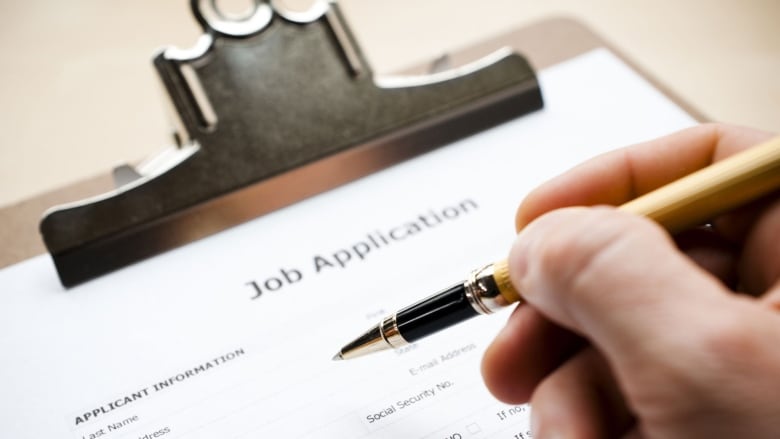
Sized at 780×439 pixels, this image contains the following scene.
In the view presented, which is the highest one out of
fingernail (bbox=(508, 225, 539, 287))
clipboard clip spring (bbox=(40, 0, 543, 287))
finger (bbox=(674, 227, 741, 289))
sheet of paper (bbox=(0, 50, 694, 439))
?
clipboard clip spring (bbox=(40, 0, 543, 287))

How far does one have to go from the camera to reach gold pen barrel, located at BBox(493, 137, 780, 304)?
0.29m

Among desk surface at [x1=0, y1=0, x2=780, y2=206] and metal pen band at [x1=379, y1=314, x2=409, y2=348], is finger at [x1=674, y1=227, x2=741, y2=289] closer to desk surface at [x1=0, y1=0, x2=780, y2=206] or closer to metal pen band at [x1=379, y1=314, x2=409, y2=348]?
metal pen band at [x1=379, y1=314, x2=409, y2=348]

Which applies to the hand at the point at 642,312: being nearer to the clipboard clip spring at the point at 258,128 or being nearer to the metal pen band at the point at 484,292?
the metal pen band at the point at 484,292

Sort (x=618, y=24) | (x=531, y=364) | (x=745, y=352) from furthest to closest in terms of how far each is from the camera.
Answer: (x=618, y=24) < (x=531, y=364) < (x=745, y=352)

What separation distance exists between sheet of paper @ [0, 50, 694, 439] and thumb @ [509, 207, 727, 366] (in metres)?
0.10

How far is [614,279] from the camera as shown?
242 mm

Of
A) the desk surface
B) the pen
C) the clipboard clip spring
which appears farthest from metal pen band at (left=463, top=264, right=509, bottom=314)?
the desk surface

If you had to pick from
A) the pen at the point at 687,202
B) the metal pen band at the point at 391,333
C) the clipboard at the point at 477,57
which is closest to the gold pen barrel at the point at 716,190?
the pen at the point at 687,202

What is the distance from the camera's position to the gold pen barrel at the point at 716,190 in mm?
293

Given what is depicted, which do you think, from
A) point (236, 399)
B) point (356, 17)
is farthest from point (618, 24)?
point (236, 399)

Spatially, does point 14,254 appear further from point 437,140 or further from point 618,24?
point 618,24

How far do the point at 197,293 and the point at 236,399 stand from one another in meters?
0.08

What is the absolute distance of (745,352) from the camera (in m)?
0.22

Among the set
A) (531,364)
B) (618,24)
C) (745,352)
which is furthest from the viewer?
(618,24)
